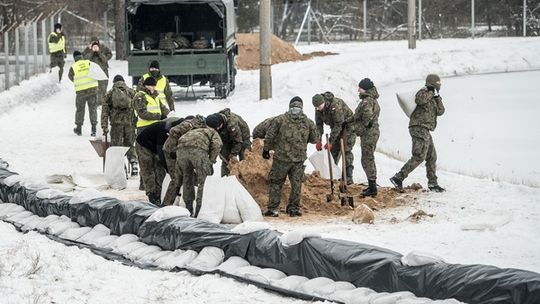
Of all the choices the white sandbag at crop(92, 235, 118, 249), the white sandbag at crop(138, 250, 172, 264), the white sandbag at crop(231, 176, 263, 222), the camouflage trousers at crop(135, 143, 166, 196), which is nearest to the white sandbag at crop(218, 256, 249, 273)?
the white sandbag at crop(138, 250, 172, 264)

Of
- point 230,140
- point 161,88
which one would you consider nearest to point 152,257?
point 230,140

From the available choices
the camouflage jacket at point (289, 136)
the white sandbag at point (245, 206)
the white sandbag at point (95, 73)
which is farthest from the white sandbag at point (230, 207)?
the white sandbag at point (95, 73)

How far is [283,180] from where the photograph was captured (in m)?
15.0

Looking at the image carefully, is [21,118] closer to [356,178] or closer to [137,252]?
[356,178]

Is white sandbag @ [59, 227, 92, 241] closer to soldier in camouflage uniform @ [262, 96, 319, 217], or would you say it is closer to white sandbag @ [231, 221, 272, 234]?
white sandbag @ [231, 221, 272, 234]

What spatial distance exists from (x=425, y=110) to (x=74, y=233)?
6154mm

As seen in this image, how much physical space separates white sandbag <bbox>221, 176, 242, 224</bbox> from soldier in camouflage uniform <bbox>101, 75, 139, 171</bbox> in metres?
4.54

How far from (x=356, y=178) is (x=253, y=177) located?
2967 millimetres

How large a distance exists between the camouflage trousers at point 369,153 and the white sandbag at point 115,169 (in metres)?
3.54

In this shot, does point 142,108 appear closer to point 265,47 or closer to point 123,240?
point 123,240

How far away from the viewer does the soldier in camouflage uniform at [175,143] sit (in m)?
14.5

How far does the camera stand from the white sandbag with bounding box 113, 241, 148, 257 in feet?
39.7

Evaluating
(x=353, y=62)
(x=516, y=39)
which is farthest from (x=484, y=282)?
(x=516, y=39)

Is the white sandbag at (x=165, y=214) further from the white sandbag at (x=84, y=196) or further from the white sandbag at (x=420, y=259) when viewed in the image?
the white sandbag at (x=420, y=259)
